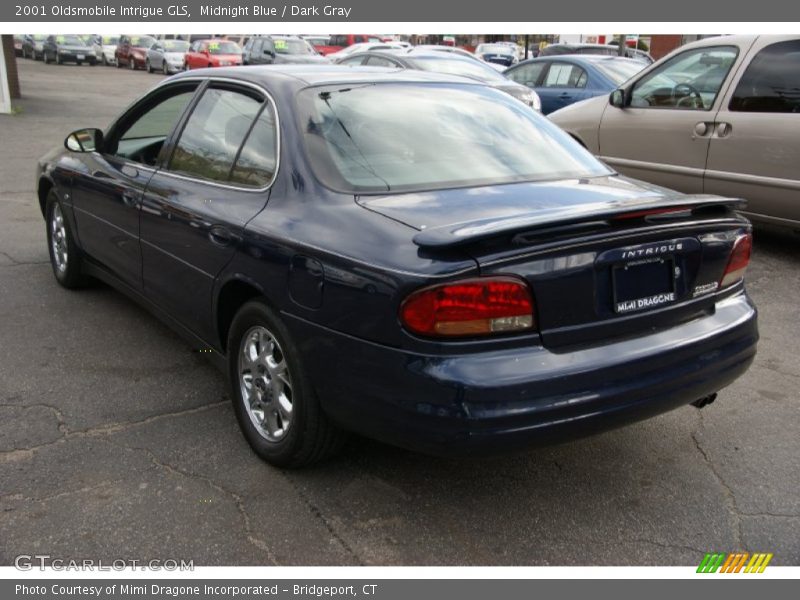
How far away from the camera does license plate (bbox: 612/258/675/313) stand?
280cm

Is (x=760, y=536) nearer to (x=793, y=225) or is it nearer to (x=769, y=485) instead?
(x=769, y=485)

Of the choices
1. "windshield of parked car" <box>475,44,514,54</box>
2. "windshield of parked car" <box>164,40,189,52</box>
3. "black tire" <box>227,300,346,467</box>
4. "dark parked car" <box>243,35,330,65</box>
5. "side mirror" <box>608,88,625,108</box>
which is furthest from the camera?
"windshield of parked car" <box>164,40,189,52</box>

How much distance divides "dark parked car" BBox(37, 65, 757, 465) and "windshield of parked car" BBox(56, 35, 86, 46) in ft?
121

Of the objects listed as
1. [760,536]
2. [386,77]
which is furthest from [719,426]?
[386,77]

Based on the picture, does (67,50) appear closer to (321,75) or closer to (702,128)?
(702,128)

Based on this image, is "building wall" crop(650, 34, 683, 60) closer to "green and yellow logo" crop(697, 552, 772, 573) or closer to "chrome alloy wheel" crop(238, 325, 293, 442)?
"chrome alloy wheel" crop(238, 325, 293, 442)

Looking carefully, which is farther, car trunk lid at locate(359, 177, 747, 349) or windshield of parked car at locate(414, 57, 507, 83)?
windshield of parked car at locate(414, 57, 507, 83)

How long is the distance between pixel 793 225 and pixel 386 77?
13.2ft

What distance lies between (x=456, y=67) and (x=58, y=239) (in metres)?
7.99

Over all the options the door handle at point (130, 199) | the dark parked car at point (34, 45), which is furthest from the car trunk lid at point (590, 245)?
the dark parked car at point (34, 45)

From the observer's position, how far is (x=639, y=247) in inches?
111

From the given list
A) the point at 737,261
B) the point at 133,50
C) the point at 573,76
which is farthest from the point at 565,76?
the point at 133,50

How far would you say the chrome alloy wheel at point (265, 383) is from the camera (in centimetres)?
323
